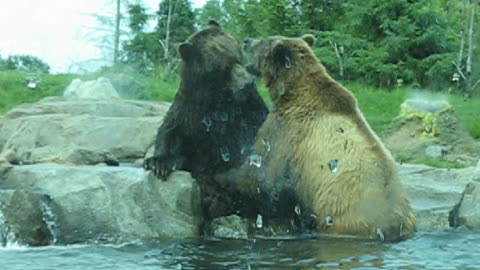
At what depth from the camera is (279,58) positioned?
7480 mm

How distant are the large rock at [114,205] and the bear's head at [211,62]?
1.12 metres

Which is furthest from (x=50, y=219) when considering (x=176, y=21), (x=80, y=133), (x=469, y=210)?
(x=176, y=21)

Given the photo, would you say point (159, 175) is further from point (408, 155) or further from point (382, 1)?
point (382, 1)

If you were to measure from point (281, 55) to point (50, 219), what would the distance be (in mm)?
2505

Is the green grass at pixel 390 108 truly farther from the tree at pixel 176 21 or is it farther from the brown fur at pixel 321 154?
the brown fur at pixel 321 154

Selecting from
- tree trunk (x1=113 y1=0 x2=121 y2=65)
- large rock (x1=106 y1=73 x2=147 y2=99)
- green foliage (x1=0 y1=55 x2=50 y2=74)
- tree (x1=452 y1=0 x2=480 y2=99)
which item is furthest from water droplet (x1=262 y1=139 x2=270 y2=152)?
green foliage (x1=0 y1=55 x2=50 y2=74)

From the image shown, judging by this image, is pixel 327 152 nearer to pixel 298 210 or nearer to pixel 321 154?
pixel 321 154

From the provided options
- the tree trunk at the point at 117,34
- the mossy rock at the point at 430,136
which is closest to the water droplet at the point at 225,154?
the mossy rock at the point at 430,136

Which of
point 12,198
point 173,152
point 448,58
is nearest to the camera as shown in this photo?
point 12,198

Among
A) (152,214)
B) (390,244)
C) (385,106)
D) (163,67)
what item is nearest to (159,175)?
(152,214)

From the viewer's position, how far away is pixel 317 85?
7285mm

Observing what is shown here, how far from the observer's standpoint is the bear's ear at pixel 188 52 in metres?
8.00

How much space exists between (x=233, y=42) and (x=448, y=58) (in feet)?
72.8

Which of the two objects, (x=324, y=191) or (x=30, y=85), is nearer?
(x=324, y=191)
